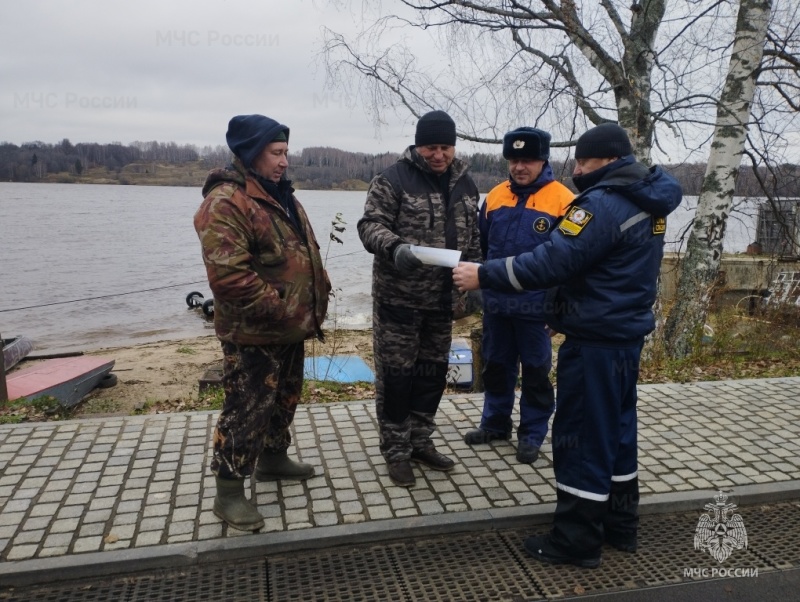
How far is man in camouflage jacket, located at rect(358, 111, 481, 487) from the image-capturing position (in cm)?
428

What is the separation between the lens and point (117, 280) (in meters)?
30.4

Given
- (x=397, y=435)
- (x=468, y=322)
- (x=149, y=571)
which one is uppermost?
(x=397, y=435)

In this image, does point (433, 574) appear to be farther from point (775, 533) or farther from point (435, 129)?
point (435, 129)

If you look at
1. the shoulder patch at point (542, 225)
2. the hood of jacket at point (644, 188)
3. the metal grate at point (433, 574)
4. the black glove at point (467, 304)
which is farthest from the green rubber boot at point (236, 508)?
the hood of jacket at point (644, 188)

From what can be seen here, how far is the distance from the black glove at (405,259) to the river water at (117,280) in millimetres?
5418

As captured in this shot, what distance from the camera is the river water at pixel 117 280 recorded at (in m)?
19.5

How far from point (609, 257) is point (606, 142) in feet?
1.95

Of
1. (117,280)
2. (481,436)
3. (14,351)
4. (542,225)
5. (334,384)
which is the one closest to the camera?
(542,225)

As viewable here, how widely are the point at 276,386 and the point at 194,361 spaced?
34.9ft

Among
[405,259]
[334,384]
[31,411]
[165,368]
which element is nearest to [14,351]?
[165,368]

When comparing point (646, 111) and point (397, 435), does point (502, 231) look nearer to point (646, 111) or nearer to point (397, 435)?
point (397, 435)

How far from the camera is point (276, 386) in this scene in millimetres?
3912

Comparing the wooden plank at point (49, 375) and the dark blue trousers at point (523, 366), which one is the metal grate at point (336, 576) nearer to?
the dark blue trousers at point (523, 366)

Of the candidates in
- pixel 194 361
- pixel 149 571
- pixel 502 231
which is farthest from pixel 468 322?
pixel 149 571
